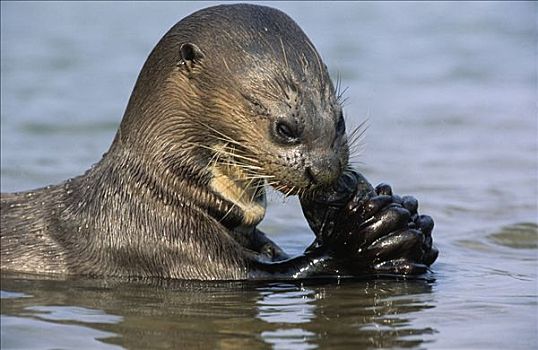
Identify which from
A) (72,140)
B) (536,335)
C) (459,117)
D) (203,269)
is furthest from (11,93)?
(536,335)

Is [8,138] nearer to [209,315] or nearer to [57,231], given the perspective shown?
[57,231]

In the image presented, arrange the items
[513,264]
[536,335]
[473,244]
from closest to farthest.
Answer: [536,335]
[513,264]
[473,244]

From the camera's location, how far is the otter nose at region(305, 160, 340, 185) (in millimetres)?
6594

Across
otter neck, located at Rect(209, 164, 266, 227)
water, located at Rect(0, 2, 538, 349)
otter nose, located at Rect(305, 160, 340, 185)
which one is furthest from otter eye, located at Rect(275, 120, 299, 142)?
water, located at Rect(0, 2, 538, 349)

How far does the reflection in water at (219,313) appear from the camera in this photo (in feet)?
19.6

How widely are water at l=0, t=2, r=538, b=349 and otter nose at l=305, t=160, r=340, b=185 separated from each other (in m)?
0.58

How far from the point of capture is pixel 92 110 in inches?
533

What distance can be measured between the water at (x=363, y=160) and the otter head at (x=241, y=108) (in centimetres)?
58

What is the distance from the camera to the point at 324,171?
659 cm

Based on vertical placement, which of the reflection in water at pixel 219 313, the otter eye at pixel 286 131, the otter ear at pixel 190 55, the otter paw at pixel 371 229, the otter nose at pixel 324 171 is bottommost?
the reflection in water at pixel 219 313

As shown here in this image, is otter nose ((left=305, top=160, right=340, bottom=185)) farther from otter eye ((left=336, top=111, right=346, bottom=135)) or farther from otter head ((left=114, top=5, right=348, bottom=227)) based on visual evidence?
otter eye ((left=336, top=111, right=346, bottom=135))

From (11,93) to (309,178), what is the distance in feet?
26.0

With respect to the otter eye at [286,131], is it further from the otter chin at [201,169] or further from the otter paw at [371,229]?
the otter paw at [371,229]

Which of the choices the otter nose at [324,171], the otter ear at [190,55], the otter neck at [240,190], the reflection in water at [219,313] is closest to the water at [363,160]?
the reflection in water at [219,313]
